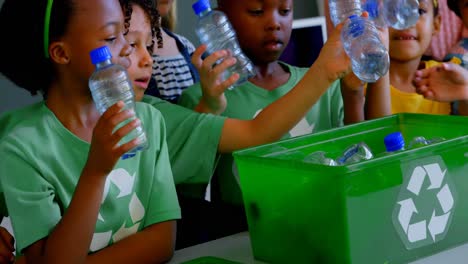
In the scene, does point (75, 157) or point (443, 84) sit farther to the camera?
point (443, 84)

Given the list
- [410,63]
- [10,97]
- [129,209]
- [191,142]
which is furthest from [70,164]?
[10,97]

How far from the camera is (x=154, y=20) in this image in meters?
1.77

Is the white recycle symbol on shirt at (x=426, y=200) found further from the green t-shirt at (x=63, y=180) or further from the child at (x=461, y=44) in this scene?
the child at (x=461, y=44)

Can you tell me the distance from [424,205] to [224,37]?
2.48 feet

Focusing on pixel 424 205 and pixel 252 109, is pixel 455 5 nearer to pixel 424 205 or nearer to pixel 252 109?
pixel 252 109

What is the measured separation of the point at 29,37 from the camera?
4.76 feet

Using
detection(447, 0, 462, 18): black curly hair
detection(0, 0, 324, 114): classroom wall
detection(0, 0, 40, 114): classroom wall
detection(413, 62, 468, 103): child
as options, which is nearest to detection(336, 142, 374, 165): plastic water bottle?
detection(413, 62, 468, 103): child

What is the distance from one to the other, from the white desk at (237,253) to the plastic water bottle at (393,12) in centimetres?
60

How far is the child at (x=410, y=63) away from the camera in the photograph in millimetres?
2160

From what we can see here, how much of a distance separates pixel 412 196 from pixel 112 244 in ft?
1.86

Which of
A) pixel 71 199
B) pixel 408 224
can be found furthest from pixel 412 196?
pixel 71 199

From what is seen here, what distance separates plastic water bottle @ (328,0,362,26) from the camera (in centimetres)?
169

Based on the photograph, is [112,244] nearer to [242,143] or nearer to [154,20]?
[242,143]

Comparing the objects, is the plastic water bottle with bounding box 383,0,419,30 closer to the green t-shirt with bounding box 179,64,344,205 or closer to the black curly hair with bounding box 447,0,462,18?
the green t-shirt with bounding box 179,64,344,205
